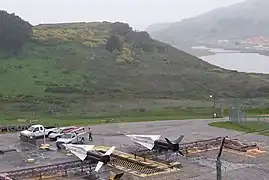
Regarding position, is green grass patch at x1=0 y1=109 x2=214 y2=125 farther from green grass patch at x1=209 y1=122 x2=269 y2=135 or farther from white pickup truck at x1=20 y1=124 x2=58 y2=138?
white pickup truck at x1=20 y1=124 x2=58 y2=138

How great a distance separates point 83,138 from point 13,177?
13594 mm

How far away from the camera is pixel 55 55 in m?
115

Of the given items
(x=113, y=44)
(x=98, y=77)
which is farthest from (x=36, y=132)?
(x=113, y=44)

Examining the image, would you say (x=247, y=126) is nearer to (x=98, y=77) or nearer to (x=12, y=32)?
(x=98, y=77)

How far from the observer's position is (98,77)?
104 m

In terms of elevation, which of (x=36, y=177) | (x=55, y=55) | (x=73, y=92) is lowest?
(x=36, y=177)

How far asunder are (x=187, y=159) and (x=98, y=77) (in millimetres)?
66135

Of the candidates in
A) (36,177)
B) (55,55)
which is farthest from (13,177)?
(55,55)

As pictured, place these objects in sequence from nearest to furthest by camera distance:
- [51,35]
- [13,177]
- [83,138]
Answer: [13,177] < [83,138] < [51,35]

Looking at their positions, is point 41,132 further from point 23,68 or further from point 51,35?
point 51,35

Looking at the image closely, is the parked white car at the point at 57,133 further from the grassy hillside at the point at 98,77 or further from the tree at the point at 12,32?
the tree at the point at 12,32

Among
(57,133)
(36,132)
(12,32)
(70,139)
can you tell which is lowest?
(70,139)

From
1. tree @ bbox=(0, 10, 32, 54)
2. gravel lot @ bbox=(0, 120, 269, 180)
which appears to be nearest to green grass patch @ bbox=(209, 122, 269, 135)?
gravel lot @ bbox=(0, 120, 269, 180)

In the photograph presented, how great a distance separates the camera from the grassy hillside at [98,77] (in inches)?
3098
